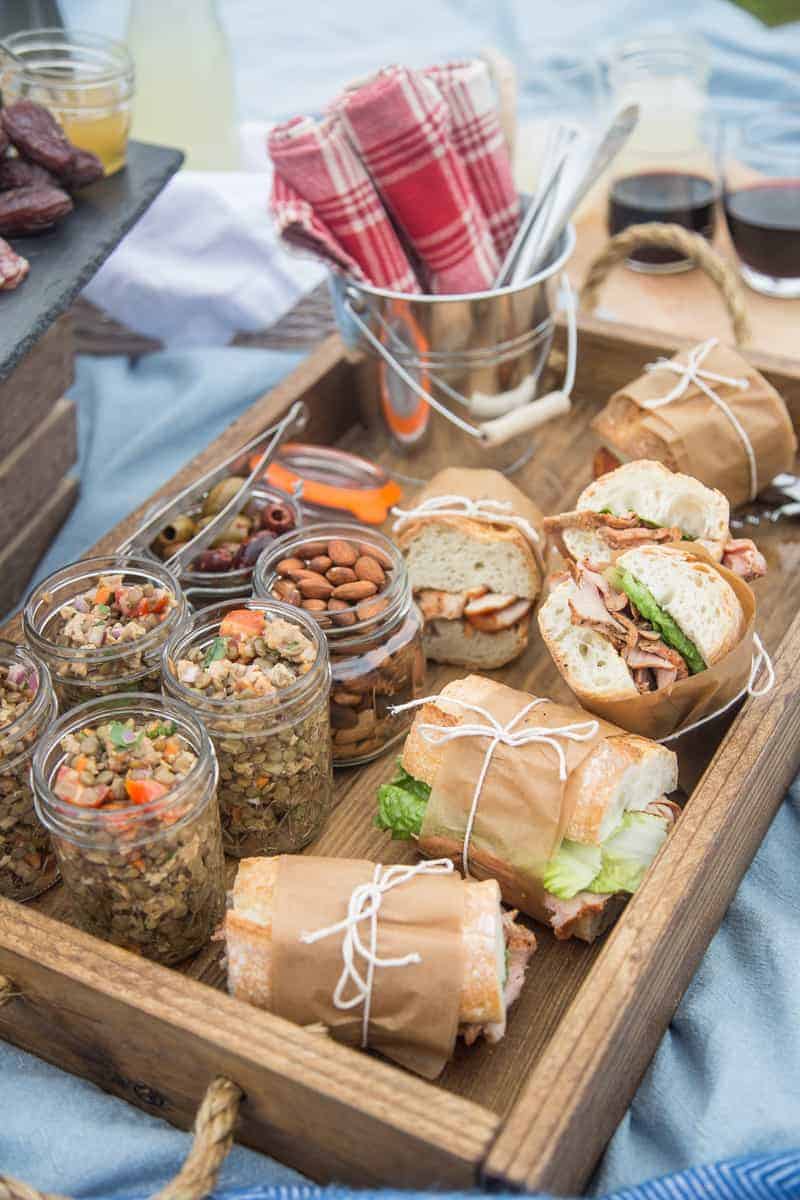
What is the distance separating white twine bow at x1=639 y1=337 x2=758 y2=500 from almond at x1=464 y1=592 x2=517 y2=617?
0.39 m

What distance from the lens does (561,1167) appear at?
3.58ft

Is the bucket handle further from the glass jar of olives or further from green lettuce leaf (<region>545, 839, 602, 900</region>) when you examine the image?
green lettuce leaf (<region>545, 839, 602, 900</region>)

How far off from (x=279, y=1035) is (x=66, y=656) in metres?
0.48

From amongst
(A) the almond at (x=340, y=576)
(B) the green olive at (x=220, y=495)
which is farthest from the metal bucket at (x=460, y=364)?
(A) the almond at (x=340, y=576)

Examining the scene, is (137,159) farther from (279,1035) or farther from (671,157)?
(279,1035)

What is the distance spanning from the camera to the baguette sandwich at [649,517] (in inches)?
64.6

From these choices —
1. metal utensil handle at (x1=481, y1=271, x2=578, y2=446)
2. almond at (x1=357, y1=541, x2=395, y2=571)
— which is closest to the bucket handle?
metal utensil handle at (x1=481, y1=271, x2=578, y2=446)

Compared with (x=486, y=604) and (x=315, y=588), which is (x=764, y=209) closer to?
(x=486, y=604)

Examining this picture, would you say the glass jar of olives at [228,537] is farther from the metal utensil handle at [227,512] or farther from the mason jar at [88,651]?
the mason jar at [88,651]

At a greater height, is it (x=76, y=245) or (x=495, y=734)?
(x=76, y=245)

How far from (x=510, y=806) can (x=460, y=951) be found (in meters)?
0.19

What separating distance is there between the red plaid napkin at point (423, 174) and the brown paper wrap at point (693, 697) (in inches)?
27.8

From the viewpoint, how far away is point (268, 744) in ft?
4.51

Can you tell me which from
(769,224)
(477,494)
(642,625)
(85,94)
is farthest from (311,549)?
(769,224)
